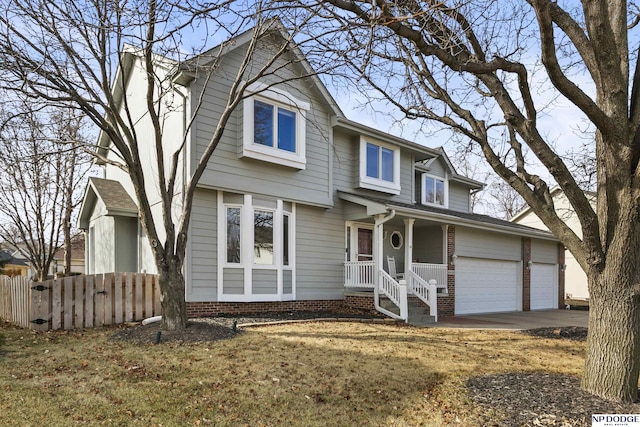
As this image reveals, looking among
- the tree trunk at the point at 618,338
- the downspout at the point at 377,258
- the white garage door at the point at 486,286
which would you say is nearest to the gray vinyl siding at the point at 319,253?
the downspout at the point at 377,258

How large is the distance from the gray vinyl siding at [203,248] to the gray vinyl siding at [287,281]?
2.11 m

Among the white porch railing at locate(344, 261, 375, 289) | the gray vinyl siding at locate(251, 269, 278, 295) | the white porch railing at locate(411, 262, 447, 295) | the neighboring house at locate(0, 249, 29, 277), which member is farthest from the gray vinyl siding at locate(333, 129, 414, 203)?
the neighboring house at locate(0, 249, 29, 277)

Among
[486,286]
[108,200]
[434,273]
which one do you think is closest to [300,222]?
[434,273]

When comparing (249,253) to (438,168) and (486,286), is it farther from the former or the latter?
(438,168)

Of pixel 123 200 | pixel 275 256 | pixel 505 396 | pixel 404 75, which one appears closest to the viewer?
pixel 505 396

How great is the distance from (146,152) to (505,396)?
37.7 ft

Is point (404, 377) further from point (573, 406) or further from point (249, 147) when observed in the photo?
point (249, 147)

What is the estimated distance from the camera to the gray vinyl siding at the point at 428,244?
16844 millimetres

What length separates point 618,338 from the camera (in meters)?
5.31

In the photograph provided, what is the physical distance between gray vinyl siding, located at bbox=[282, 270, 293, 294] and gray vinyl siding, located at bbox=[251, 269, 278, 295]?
0.36m

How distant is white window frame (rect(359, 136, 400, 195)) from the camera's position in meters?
15.0

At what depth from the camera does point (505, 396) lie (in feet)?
18.2

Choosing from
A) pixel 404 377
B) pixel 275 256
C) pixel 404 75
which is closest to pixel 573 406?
pixel 404 377

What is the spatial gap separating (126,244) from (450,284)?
35.4ft
